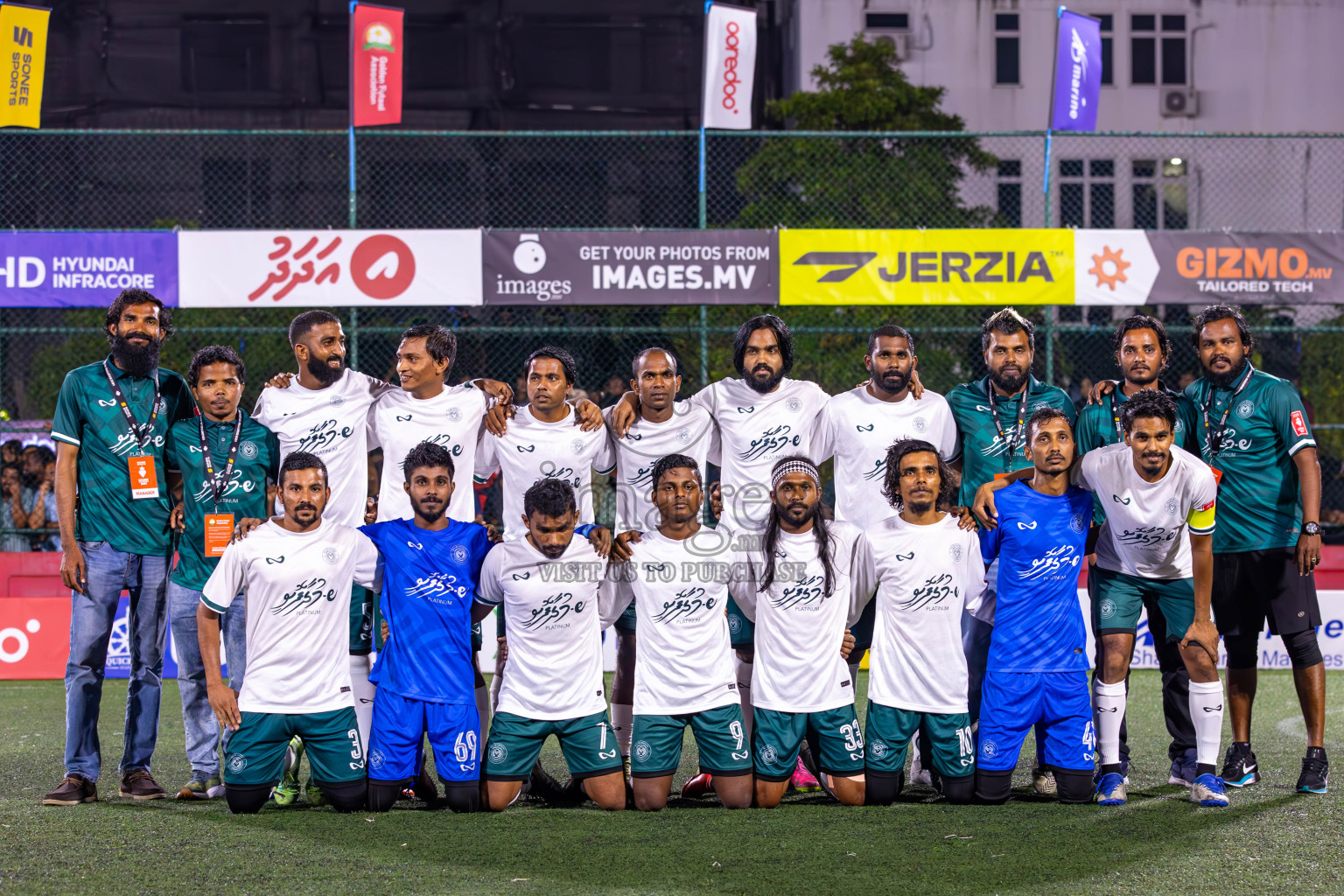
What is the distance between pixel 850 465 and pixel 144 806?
3584 millimetres

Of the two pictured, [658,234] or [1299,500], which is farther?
[658,234]

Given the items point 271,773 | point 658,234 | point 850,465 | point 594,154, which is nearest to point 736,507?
point 850,465

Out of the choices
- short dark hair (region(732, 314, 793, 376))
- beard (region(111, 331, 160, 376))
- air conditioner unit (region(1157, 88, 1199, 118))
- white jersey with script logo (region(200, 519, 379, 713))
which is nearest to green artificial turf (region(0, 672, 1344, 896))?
white jersey with script logo (region(200, 519, 379, 713))

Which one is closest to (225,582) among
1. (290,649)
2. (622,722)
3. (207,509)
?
(290,649)

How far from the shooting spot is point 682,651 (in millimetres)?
5938

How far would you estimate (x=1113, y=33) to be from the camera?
81.9 ft

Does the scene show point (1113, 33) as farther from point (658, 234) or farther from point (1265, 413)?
point (1265, 413)

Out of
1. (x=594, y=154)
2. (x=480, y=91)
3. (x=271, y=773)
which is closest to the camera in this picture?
(x=271, y=773)

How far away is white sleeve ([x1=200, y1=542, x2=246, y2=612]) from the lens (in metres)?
5.81

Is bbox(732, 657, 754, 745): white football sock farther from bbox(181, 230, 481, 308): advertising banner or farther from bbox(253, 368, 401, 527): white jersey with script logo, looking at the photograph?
bbox(181, 230, 481, 308): advertising banner

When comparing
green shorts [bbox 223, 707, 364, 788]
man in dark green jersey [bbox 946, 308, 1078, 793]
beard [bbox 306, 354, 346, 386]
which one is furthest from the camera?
beard [bbox 306, 354, 346, 386]

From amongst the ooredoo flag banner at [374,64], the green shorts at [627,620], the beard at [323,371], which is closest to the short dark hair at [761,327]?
the green shorts at [627,620]

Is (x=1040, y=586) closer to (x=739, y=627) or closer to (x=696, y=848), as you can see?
(x=739, y=627)

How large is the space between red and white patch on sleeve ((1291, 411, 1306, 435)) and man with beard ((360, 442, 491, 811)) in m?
3.90
